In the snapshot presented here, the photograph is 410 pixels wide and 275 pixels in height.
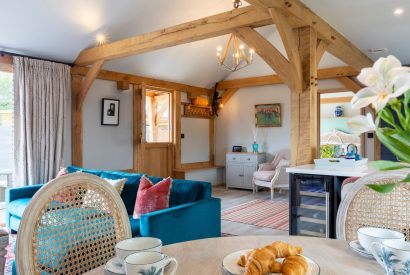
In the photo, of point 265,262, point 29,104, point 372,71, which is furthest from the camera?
point 29,104

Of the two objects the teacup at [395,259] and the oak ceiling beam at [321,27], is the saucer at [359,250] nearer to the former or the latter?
the teacup at [395,259]

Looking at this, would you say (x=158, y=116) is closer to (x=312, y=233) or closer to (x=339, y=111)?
(x=312, y=233)

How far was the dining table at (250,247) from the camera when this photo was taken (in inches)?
37.6

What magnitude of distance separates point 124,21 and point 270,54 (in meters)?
2.36

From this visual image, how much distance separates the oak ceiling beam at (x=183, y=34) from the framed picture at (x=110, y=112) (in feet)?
2.72

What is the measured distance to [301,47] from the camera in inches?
136

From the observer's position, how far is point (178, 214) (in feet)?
8.76

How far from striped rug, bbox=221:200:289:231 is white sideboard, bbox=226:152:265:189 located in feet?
3.70

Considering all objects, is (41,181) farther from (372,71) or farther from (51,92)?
(372,71)

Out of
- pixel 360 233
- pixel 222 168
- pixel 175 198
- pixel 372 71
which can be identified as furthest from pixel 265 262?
pixel 222 168

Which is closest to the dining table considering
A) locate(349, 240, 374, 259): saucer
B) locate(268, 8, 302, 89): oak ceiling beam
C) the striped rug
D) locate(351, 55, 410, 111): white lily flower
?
locate(349, 240, 374, 259): saucer

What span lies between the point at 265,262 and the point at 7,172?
4.80 m

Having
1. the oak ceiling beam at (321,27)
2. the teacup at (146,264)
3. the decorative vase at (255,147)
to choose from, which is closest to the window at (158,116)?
the decorative vase at (255,147)

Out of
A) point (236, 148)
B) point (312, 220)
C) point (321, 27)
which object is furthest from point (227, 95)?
point (312, 220)
